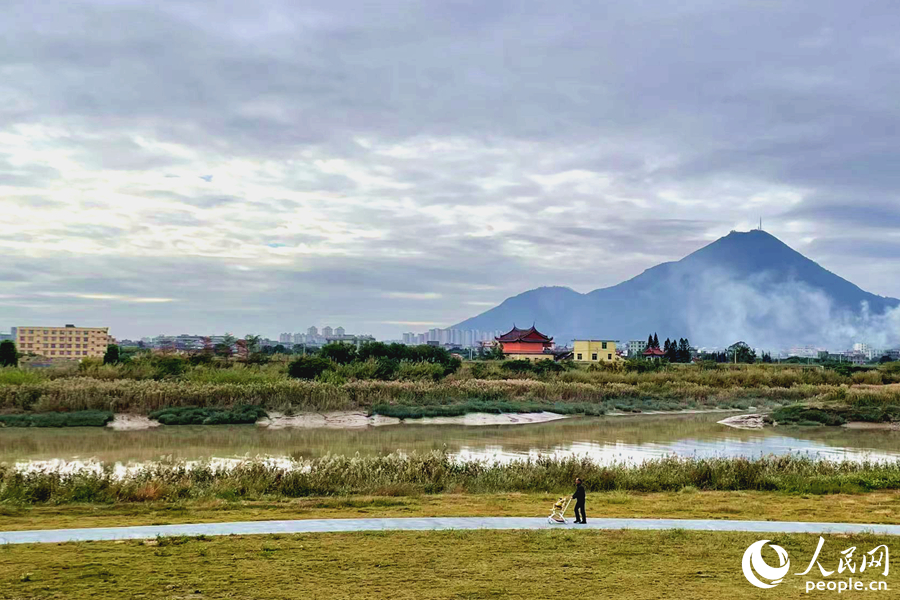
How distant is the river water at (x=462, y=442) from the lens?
23.7 meters

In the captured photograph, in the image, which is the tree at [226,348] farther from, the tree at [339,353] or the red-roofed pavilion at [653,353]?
the red-roofed pavilion at [653,353]

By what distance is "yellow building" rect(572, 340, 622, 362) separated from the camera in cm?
9544

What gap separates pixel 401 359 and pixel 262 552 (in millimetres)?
49043

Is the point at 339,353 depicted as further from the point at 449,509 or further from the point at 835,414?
the point at 449,509

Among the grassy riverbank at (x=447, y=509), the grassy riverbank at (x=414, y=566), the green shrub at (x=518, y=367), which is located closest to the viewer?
the grassy riverbank at (x=414, y=566)

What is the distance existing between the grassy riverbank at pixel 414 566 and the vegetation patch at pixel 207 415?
2429 cm

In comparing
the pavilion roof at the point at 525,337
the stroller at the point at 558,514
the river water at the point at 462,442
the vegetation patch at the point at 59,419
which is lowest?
the river water at the point at 462,442

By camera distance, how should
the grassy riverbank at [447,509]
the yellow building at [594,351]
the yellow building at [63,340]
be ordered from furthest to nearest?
1. the yellow building at [63,340]
2. the yellow building at [594,351]
3. the grassy riverbank at [447,509]

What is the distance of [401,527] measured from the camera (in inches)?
451

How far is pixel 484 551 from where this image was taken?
10055 mm

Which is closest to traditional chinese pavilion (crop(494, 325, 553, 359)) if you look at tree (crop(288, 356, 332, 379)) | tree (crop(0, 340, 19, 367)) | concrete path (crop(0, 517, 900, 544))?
tree (crop(288, 356, 332, 379))

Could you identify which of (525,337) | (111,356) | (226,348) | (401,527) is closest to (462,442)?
(401,527)

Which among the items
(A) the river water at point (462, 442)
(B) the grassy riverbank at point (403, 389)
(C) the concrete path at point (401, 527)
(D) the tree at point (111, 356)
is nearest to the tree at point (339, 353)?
(B) the grassy riverbank at point (403, 389)

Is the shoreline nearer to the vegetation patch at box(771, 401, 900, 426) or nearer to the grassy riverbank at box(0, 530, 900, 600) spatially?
the vegetation patch at box(771, 401, 900, 426)
